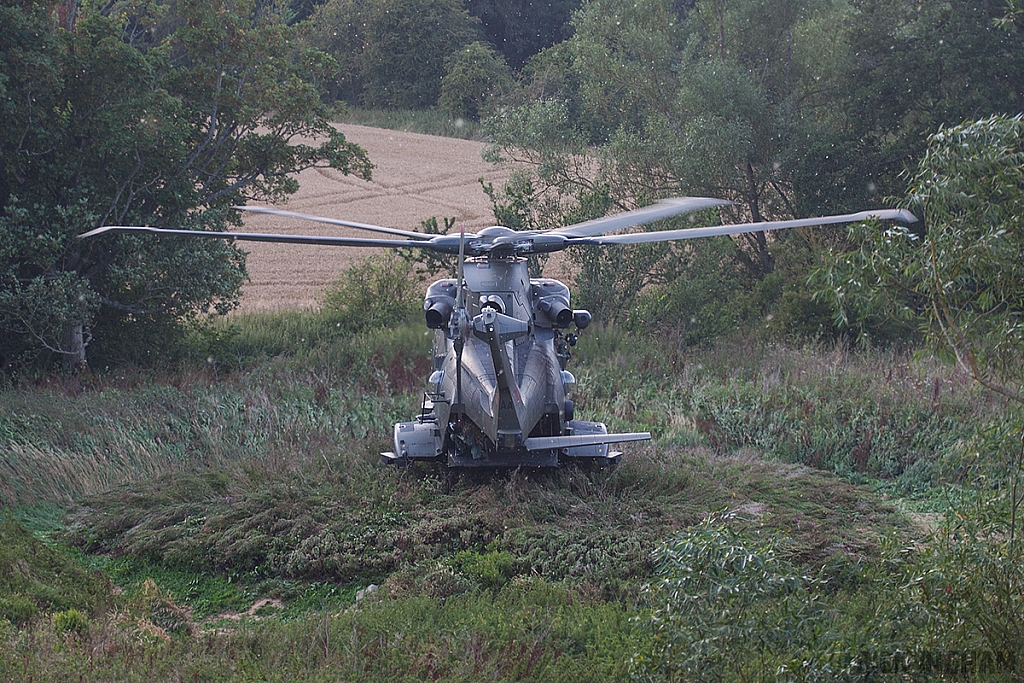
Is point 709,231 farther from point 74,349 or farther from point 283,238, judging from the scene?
point 74,349

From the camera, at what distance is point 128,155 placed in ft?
59.5

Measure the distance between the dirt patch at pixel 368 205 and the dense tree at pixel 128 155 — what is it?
17.6 ft

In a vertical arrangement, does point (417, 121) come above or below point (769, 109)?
above

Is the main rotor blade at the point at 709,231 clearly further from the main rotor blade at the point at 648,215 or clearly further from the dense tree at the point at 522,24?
the dense tree at the point at 522,24

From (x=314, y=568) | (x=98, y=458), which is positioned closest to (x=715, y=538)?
(x=314, y=568)

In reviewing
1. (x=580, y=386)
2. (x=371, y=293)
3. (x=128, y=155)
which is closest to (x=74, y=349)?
(x=128, y=155)

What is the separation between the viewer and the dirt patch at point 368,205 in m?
26.6

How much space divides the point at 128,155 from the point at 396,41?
20.9 metres

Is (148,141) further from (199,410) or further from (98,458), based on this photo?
(98,458)

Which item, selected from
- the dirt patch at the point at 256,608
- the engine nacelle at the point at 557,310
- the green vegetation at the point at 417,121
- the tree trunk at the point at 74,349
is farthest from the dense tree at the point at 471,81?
the dirt patch at the point at 256,608

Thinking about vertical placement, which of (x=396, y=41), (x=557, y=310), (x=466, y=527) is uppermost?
(x=396, y=41)

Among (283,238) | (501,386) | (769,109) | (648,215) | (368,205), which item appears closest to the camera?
(501,386)

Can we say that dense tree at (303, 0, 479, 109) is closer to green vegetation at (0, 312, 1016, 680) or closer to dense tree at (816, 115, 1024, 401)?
green vegetation at (0, 312, 1016, 680)

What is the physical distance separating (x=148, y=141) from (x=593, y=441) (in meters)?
11.7
